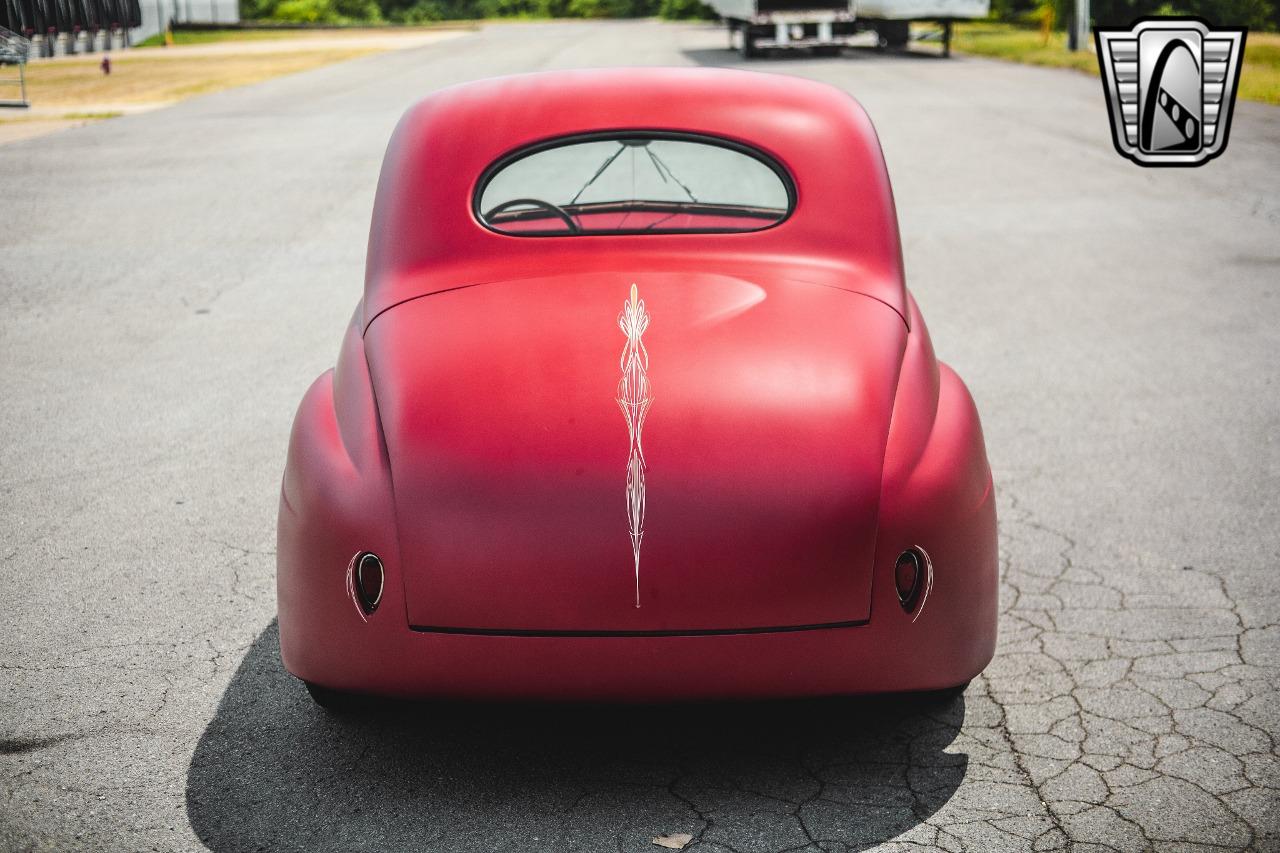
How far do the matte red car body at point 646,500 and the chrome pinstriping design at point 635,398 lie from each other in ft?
0.07

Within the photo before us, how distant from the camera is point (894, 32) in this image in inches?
1201

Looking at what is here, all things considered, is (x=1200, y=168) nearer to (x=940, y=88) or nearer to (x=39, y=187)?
(x=940, y=88)

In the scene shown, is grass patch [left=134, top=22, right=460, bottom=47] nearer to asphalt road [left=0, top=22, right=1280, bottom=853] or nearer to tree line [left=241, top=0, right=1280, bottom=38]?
tree line [left=241, top=0, right=1280, bottom=38]

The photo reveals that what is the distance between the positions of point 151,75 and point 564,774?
26951 mm

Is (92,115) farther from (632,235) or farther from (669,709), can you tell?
(669,709)

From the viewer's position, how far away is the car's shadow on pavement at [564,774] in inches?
120

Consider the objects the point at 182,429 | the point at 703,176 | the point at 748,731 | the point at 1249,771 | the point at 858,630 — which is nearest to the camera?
the point at 858,630

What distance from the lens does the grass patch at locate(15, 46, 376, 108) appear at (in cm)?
2178

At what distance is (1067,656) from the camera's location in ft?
12.8

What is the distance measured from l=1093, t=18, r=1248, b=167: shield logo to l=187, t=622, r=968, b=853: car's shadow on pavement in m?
7.03

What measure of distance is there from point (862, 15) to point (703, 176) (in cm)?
2685

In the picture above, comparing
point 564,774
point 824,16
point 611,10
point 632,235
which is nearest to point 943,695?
point 564,774

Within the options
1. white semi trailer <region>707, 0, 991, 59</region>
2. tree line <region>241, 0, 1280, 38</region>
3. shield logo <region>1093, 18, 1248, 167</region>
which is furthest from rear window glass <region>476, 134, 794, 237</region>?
tree line <region>241, 0, 1280, 38</region>

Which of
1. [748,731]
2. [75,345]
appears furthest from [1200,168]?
[748,731]
